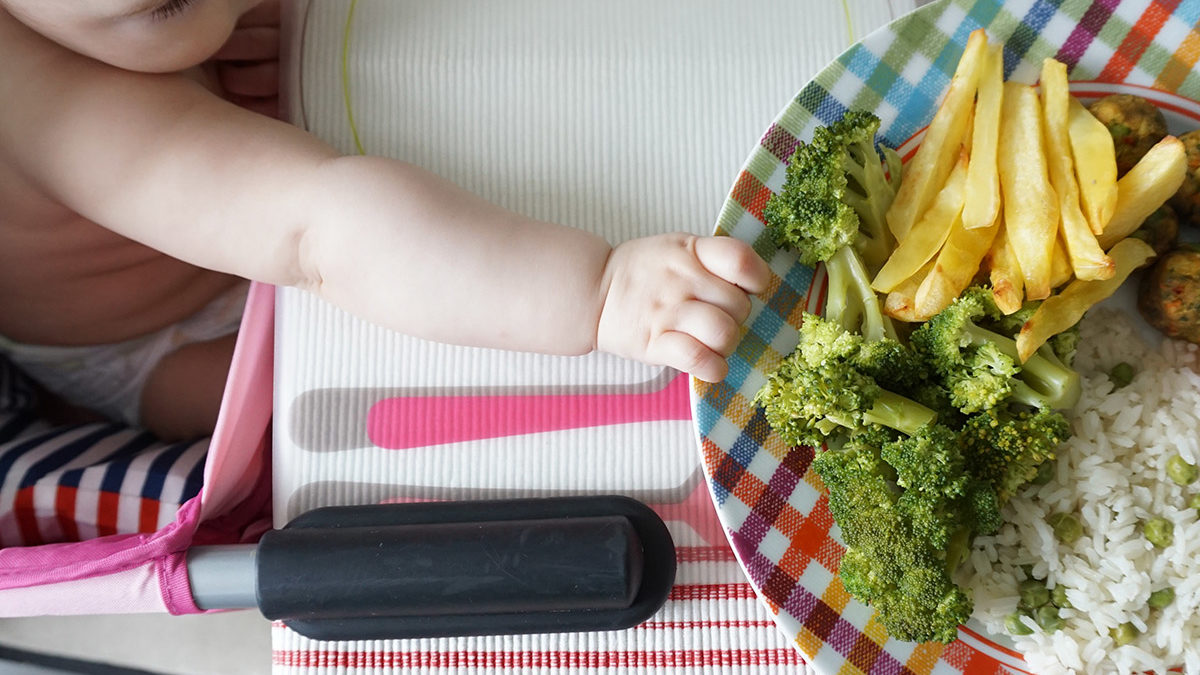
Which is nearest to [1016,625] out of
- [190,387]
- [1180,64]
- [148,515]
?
[1180,64]

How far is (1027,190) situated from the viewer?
818 millimetres

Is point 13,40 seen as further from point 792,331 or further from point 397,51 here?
point 792,331

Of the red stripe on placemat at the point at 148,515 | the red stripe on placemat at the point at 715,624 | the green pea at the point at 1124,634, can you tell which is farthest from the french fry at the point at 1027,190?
the red stripe on placemat at the point at 148,515

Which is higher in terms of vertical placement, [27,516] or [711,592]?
[711,592]

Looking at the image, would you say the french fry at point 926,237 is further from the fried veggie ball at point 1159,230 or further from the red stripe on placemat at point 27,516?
the red stripe on placemat at point 27,516

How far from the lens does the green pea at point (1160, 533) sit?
0.84 m

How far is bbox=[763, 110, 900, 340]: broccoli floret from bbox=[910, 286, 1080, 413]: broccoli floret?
0.06 m

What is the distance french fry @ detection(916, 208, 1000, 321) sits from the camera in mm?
808

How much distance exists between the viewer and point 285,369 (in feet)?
3.23

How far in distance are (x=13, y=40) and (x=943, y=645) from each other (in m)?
1.15

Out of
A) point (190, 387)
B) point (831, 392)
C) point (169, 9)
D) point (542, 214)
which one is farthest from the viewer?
point (190, 387)

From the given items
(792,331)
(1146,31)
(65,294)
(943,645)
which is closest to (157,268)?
(65,294)

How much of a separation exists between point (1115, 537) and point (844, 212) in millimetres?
418

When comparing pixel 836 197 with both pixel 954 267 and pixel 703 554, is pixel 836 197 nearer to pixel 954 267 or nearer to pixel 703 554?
pixel 954 267
